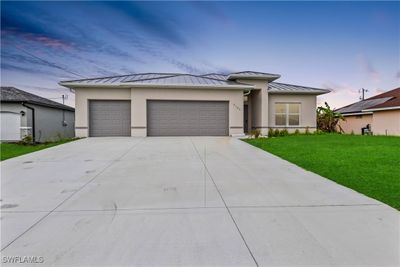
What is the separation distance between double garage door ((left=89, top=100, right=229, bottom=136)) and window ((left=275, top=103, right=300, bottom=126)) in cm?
465

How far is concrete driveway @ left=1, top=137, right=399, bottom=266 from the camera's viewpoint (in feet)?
8.31

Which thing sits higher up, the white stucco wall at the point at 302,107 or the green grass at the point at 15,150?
the white stucco wall at the point at 302,107

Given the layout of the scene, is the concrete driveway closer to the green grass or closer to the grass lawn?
the grass lawn

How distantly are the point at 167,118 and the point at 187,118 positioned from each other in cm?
134

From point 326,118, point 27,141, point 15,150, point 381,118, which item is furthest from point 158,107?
point 381,118

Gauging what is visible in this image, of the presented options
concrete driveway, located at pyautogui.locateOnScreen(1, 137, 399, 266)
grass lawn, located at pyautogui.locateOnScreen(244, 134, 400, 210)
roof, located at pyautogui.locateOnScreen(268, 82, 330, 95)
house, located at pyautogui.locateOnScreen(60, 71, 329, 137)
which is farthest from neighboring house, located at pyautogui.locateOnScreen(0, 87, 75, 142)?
roof, located at pyautogui.locateOnScreen(268, 82, 330, 95)

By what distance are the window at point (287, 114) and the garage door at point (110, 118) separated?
11.1 metres

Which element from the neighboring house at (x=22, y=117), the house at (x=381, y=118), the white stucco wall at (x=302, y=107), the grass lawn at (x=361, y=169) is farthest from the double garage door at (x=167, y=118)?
the house at (x=381, y=118)

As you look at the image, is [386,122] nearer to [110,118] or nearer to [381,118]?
[381,118]

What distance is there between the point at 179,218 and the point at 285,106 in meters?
17.2

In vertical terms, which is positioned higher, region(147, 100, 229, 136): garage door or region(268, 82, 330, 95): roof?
region(268, 82, 330, 95): roof

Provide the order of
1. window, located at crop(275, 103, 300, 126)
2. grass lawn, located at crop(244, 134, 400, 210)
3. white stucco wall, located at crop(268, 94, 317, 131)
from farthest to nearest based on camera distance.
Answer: window, located at crop(275, 103, 300, 126)
white stucco wall, located at crop(268, 94, 317, 131)
grass lawn, located at crop(244, 134, 400, 210)

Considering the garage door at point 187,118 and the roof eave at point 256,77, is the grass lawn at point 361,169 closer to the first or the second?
the garage door at point 187,118

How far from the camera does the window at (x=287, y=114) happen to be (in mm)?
18781
